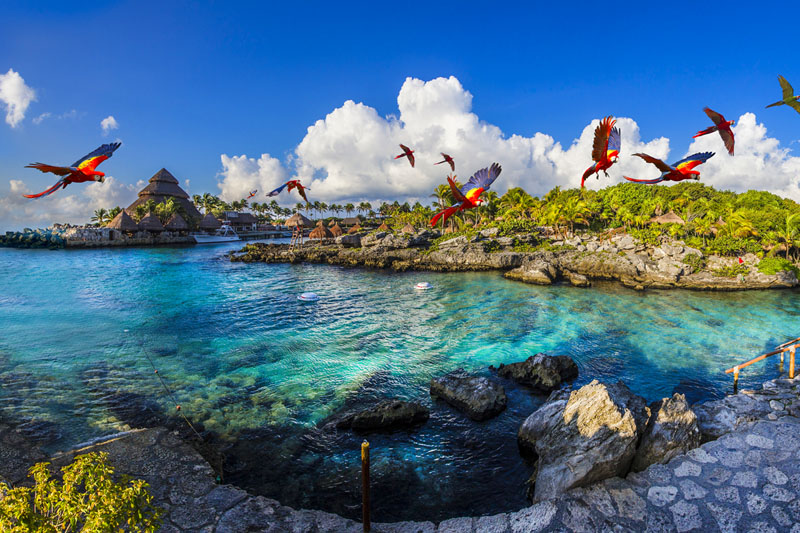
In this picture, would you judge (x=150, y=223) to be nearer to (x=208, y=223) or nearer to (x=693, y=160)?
(x=208, y=223)

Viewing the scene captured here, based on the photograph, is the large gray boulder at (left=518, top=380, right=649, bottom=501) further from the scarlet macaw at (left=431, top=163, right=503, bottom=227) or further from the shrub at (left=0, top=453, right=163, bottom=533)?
the shrub at (left=0, top=453, right=163, bottom=533)

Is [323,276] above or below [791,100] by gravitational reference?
below

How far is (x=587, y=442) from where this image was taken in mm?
6125

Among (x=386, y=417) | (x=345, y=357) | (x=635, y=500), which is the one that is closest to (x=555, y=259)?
(x=345, y=357)

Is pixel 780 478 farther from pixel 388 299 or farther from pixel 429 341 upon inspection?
pixel 388 299

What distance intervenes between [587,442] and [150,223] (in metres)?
77.8

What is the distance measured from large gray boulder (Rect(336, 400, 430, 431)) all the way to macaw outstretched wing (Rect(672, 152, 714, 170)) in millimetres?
8118

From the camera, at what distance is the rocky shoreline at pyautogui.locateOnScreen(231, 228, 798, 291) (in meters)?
28.9

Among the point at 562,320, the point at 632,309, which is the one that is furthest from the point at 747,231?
the point at 562,320

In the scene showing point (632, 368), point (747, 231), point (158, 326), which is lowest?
point (632, 368)

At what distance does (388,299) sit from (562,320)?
36.5 feet

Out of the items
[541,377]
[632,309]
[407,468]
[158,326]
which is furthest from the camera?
[632,309]

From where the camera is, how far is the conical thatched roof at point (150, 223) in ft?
212

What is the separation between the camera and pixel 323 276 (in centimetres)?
3469
